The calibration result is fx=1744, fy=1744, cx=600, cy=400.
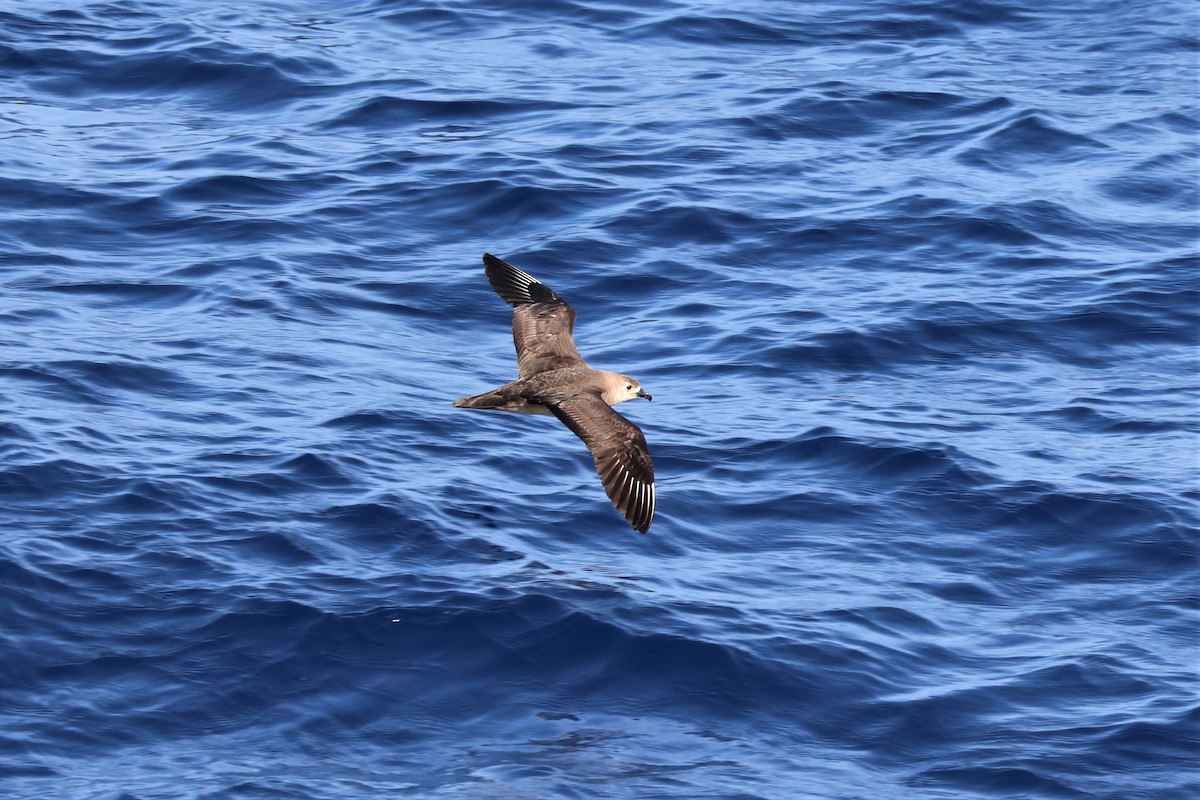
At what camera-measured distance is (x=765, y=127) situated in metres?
18.4

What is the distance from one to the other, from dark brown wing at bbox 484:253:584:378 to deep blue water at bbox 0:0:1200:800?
76cm

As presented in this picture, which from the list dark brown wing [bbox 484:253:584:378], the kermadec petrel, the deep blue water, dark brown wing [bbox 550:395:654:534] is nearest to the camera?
the deep blue water

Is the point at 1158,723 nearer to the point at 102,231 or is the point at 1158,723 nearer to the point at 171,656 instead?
the point at 171,656

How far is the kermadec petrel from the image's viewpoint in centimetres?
1063

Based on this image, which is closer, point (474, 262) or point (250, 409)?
point (250, 409)

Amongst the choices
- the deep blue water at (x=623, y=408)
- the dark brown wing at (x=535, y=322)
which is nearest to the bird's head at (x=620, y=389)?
the dark brown wing at (x=535, y=322)

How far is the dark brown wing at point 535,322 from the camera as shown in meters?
12.2

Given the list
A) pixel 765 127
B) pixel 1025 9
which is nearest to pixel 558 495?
pixel 765 127

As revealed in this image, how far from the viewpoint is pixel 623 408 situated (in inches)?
534

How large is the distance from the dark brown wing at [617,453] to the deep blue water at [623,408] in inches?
22.1

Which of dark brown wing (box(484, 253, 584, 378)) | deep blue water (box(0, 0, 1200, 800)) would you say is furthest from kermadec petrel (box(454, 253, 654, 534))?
deep blue water (box(0, 0, 1200, 800))

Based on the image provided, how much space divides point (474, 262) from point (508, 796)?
7372mm

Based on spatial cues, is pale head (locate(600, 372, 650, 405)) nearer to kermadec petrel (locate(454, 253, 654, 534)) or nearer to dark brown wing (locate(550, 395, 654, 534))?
kermadec petrel (locate(454, 253, 654, 534))

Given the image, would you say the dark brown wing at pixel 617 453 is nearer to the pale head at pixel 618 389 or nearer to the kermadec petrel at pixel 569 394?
the kermadec petrel at pixel 569 394
